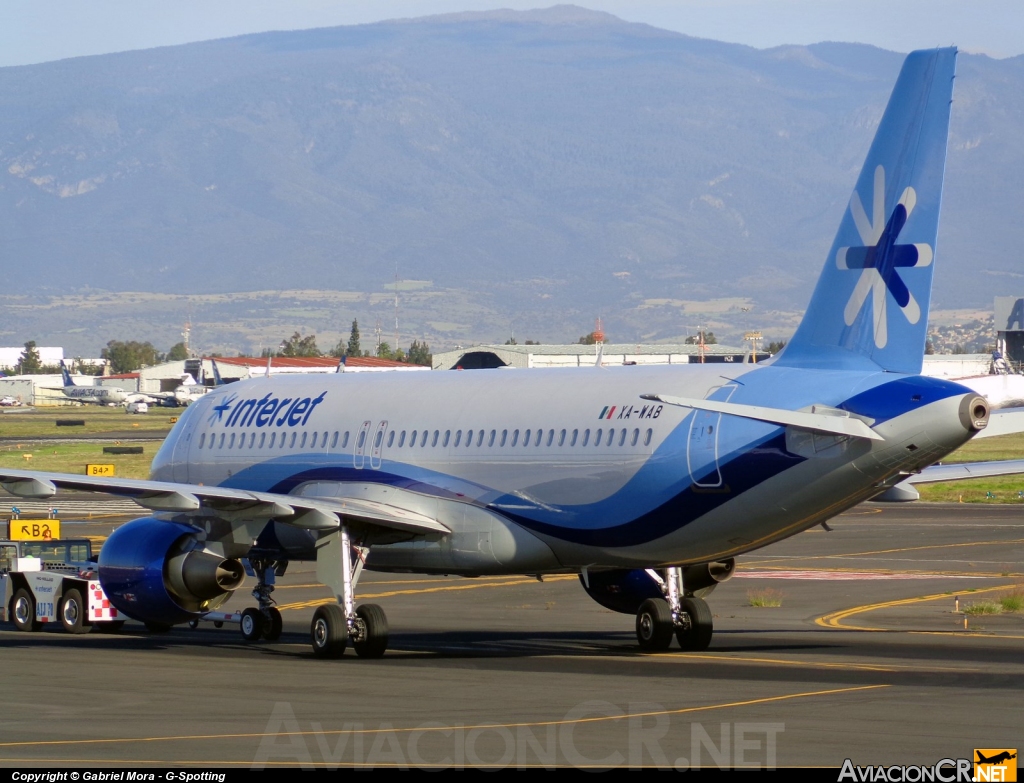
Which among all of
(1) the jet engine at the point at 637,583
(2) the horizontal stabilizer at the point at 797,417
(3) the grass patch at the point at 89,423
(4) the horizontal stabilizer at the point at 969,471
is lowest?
(1) the jet engine at the point at 637,583

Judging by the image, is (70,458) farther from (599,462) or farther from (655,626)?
(599,462)

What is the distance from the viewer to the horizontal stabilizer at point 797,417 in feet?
74.4

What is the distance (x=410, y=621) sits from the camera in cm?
3359

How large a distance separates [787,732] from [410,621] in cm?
1691

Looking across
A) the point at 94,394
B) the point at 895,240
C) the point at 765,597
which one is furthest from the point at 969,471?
the point at 94,394

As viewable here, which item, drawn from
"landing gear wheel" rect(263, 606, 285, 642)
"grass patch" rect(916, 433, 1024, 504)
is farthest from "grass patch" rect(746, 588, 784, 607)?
"grass patch" rect(916, 433, 1024, 504)

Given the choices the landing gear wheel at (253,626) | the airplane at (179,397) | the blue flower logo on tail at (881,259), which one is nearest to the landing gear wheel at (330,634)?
the landing gear wheel at (253,626)

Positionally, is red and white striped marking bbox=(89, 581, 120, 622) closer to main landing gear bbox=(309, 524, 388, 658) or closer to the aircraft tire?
the aircraft tire

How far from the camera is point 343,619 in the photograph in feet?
88.0

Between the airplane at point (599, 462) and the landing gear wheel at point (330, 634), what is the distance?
1.2 inches

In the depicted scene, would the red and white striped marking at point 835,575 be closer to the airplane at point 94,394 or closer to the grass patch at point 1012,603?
the grass patch at point 1012,603

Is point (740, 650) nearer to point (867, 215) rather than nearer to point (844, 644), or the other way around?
point (844, 644)

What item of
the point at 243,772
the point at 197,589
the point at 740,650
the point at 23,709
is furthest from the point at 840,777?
the point at 197,589

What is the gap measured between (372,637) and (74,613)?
7664 millimetres
